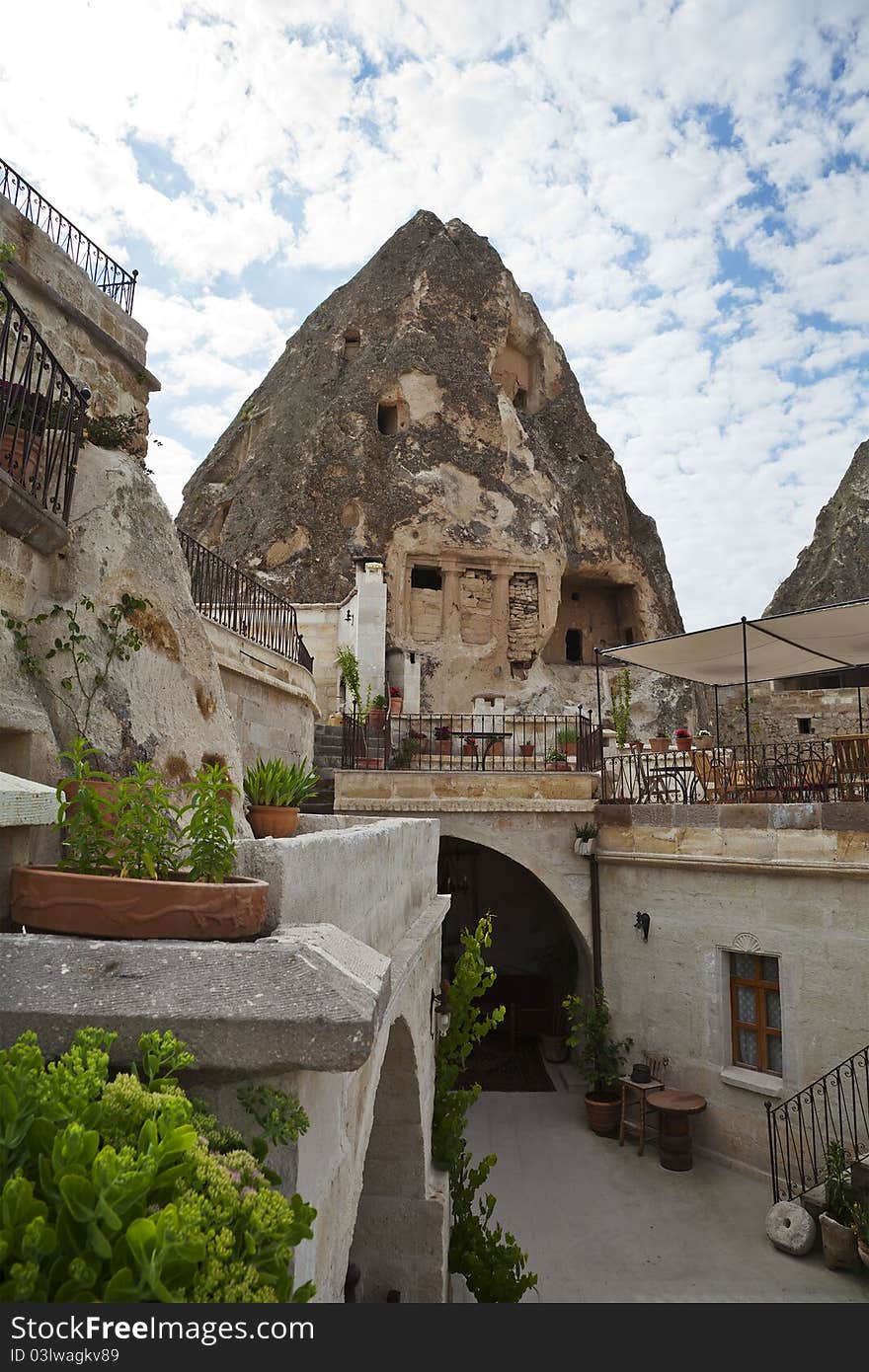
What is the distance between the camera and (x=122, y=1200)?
4.08 ft

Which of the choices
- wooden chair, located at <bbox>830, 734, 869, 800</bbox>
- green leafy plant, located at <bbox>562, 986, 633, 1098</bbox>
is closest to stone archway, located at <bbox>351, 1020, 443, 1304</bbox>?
green leafy plant, located at <bbox>562, 986, 633, 1098</bbox>

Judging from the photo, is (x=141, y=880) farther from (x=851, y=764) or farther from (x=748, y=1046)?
(x=851, y=764)

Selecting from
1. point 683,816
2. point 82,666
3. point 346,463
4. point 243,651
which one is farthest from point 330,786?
point 346,463

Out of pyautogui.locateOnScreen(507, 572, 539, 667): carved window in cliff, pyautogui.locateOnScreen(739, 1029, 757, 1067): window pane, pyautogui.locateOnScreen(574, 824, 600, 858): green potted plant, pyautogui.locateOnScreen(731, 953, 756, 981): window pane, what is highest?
pyautogui.locateOnScreen(507, 572, 539, 667): carved window in cliff

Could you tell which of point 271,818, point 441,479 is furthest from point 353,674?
point 271,818

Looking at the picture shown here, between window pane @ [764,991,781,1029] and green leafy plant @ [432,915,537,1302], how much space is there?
167 inches

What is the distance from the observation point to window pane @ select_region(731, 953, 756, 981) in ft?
32.2

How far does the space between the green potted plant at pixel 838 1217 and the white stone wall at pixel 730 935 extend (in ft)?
3.44

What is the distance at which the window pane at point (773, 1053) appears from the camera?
374 inches

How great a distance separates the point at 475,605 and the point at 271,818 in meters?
21.9

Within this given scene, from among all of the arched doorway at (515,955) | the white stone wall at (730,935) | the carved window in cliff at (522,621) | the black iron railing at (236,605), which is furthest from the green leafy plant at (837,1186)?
the carved window in cliff at (522,621)

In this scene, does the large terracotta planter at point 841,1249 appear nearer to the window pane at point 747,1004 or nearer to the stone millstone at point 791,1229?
the stone millstone at point 791,1229

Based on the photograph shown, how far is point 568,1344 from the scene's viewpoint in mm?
1289

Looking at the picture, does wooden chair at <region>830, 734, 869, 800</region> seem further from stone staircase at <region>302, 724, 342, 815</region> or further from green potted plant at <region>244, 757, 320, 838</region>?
green potted plant at <region>244, 757, 320, 838</region>
